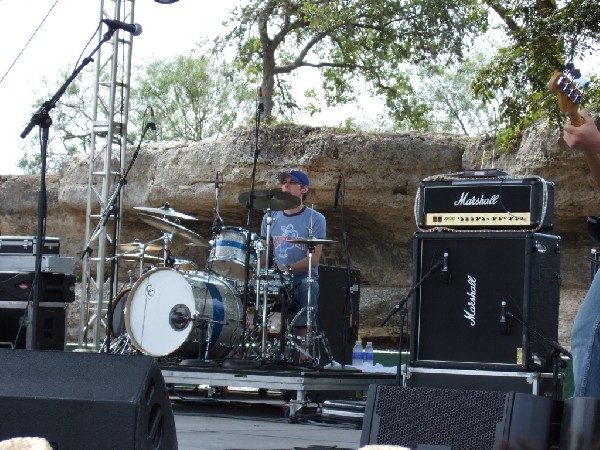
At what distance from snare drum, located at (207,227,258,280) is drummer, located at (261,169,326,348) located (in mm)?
231

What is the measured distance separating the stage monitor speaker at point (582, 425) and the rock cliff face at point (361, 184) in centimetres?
1038

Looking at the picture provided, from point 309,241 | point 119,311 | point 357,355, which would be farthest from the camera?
point 357,355

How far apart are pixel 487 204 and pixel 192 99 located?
95.0 ft

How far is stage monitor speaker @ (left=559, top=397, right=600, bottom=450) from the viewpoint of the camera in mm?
2344

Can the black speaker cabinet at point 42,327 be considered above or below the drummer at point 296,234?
below

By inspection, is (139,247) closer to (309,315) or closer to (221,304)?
(221,304)

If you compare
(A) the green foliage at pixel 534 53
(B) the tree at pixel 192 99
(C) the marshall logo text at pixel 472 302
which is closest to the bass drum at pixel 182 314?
(C) the marshall logo text at pixel 472 302

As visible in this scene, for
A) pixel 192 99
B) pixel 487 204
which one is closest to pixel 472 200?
pixel 487 204

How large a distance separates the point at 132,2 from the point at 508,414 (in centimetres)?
944

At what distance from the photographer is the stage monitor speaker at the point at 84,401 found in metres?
2.66

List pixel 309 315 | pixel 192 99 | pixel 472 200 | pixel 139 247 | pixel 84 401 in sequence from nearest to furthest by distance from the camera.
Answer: pixel 84 401 < pixel 472 200 < pixel 309 315 < pixel 139 247 < pixel 192 99

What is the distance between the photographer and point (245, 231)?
314 inches

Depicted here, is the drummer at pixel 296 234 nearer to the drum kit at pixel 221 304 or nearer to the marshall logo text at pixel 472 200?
the drum kit at pixel 221 304

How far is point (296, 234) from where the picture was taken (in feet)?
25.4
